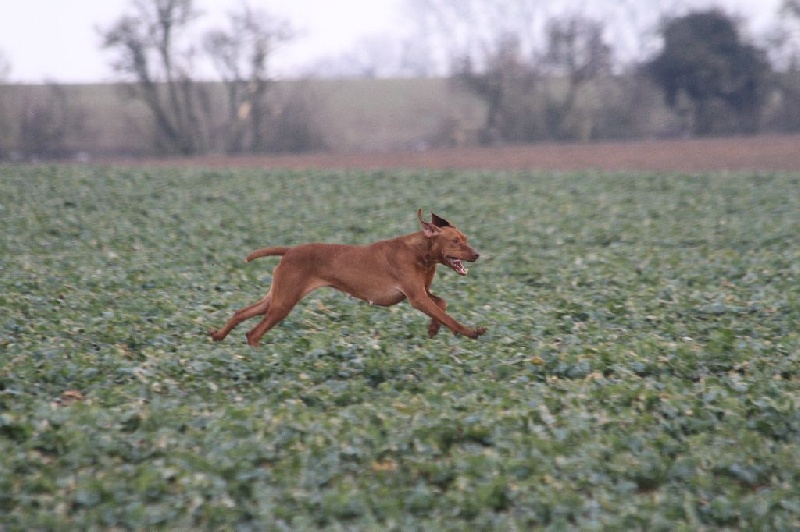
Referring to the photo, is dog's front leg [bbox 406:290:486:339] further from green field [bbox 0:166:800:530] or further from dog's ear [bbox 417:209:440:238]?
dog's ear [bbox 417:209:440:238]

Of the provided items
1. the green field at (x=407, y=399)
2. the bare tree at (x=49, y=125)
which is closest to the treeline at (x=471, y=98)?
the bare tree at (x=49, y=125)

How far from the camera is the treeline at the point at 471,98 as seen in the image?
142 feet

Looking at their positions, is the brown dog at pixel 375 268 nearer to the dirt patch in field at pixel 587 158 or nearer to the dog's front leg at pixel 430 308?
the dog's front leg at pixel 430 308

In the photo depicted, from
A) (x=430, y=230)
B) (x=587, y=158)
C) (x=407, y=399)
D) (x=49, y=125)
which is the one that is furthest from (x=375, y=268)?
(x=49, y=125)

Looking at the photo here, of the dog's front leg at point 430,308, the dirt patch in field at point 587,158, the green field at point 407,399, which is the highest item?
the dog's front leg at point 430,308

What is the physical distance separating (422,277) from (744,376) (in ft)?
10.1

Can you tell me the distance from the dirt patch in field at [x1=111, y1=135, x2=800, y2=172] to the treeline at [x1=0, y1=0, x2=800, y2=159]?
5.49 m

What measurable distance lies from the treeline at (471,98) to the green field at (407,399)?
2791 cm

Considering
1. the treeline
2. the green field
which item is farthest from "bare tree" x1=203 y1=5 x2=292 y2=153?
the green field

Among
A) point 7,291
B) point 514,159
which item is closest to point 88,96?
point 514,159

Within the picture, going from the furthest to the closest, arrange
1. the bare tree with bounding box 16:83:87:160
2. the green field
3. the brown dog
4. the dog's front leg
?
the bare tree with bounding box 16:83:87:160
the dog's front leg
the brown dog
the green field

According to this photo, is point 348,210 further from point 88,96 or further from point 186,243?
point 88,96

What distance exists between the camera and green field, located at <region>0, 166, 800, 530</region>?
240 inches

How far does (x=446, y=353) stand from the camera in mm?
9227
